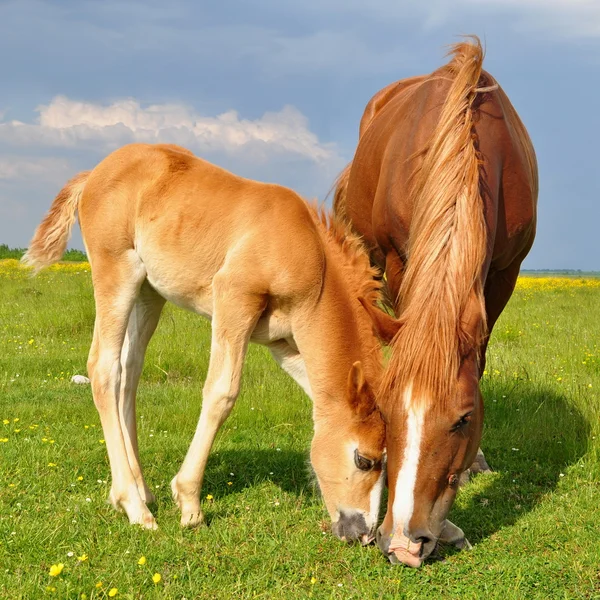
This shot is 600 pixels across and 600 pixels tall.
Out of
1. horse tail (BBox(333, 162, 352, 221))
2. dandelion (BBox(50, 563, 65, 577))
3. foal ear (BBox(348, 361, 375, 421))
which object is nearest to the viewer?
dandelion (BBox(50, 563, 65, 577))

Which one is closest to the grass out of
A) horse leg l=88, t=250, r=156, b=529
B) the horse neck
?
horse leg l=88, t=250, r=156, b=529

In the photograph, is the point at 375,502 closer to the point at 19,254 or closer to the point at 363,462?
the point at 363,462

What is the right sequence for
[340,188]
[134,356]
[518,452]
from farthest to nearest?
[340,188] → [518,452] → [134,356]

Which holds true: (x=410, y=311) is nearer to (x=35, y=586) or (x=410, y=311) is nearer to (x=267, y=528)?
(x=267, y=528)

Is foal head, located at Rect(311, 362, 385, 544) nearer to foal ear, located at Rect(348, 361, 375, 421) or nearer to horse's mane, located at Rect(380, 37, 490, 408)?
foal ear, located at Rect(348, 361, 375, 421)

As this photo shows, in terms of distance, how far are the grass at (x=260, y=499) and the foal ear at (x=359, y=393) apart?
2.50 ft

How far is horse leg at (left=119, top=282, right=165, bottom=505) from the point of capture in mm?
4766

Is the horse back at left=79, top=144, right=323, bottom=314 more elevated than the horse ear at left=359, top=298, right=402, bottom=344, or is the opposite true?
the horse back at left=79, top=144, right=323, bottom=314

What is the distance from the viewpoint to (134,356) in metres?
4.94

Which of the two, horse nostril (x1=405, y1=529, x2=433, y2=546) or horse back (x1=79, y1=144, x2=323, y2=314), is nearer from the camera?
horse nostril (x1=405, y1=529, x2=433, y2=546)

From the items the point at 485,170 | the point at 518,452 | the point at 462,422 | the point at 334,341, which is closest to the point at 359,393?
the point at 334,341

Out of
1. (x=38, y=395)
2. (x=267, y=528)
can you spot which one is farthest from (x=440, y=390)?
(x=38, y=395)

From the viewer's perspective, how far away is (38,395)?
720 centimetres

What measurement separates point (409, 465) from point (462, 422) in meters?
0.33
